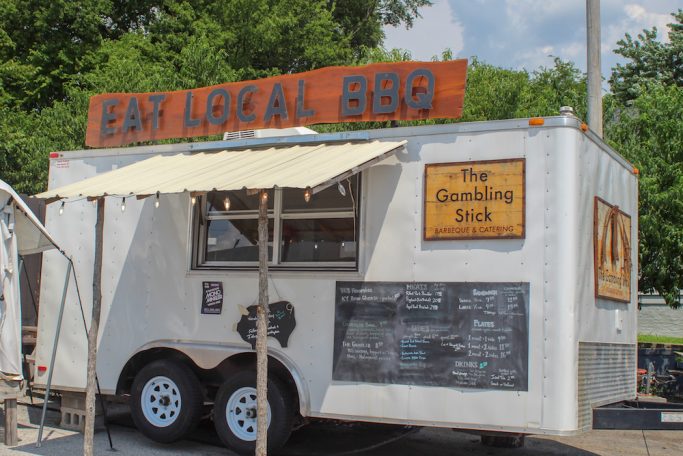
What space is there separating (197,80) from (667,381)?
12079mm

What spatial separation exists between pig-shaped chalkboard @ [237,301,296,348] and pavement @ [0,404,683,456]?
1.05m

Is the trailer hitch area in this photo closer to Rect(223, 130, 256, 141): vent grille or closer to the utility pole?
Rect(223, 130, 256, 141): vent grille

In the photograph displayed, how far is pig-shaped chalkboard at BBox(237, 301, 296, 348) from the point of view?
7234 millimetres

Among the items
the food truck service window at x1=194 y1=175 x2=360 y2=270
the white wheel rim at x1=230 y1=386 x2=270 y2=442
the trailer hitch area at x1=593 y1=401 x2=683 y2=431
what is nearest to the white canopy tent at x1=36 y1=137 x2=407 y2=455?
the food truck service window at x1=194 y1=175 x2=360 y2=270

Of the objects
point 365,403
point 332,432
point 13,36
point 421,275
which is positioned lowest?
point 332,432

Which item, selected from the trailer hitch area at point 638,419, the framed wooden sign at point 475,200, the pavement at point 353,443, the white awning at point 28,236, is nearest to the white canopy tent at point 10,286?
the white awning at point 28,236

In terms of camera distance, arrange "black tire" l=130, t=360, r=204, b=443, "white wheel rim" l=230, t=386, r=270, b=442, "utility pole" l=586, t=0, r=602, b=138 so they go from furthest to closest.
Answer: "utility pole" l=586, t=0, r=602, b=138 → "black tire" l=130, t=360, r=204, b=443 → "white wheel rim" l=230, t=386, r=270, b=442

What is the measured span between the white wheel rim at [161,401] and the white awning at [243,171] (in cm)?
206

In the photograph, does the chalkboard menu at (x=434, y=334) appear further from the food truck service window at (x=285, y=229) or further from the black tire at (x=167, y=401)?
the black tire at (x=167, y=401)

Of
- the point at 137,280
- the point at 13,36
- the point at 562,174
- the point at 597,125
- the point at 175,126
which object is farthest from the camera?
the point at 13,36

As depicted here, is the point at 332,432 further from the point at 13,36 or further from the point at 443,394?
the point at 13,36

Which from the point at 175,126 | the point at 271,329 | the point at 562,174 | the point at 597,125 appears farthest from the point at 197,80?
the point at 562,174

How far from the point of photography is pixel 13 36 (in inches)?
1051

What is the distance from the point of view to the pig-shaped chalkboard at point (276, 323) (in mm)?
7234
